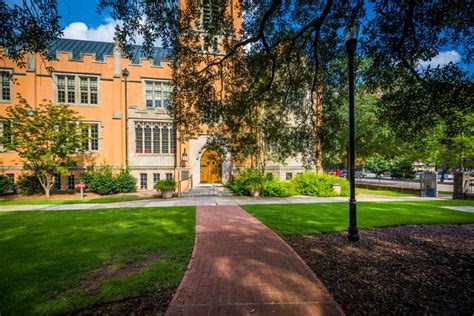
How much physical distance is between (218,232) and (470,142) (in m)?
21.0

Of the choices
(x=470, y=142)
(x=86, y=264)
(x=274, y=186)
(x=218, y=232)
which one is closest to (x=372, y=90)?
(x=218, y=232)

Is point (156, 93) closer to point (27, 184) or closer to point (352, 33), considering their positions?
point (27, 184)

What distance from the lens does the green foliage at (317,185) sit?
15.9 m

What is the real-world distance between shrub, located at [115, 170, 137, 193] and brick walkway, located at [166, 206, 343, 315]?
14.6 meters

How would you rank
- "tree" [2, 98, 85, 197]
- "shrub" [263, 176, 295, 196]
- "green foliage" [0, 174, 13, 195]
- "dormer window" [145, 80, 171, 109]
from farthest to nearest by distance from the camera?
"dormer window" [145, 80, 171, 109] < "green foliage" [0, 174, 13, 195] < "tree" [2, 98, 85, 197] < "shrub" [263, 176, 295, 196]

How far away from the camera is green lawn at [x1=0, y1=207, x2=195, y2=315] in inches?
138

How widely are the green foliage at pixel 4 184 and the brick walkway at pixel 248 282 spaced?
64.0ft

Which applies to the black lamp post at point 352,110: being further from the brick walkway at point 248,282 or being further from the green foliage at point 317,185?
the green foliage at point 317,185

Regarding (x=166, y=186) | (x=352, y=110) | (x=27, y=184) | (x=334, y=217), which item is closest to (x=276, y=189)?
(x=334, y=217)

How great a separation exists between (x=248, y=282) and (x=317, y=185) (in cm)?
1330

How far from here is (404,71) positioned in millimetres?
5441

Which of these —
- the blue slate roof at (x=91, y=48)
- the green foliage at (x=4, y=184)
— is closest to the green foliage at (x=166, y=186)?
the green foliage at (x=4, y=184)

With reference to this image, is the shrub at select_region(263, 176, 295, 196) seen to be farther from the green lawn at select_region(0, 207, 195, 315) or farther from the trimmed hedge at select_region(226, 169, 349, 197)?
the green lawn at select_region(0, 207, 195, 315)

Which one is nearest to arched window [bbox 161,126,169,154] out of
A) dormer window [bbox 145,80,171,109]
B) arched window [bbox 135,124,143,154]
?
arched window [bbox 135,124,143,154]
